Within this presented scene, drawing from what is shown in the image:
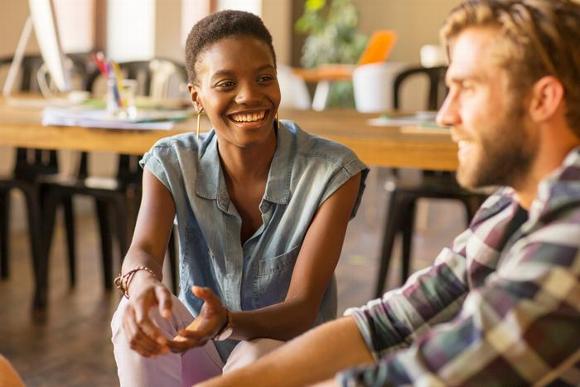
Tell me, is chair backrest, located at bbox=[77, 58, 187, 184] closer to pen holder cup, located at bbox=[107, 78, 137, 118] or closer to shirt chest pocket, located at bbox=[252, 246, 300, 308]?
pen holder cup, located at bbox=[107, 78, 137, 118]

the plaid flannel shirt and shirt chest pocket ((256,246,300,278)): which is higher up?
the plaid flannel shirt

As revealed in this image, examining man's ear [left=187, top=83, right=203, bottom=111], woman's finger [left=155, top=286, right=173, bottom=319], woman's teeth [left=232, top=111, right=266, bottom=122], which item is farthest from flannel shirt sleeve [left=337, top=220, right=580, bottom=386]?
man's ear [left=187, top=83, right=203, bottom=111]

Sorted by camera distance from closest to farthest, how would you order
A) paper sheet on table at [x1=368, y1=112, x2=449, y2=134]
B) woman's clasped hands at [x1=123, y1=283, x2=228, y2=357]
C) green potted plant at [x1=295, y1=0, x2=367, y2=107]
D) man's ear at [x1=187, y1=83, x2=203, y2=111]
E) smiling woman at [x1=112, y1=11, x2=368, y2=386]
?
woman's clasped hands at [x1=123, y1=283, x2=228, y2=357] → smiling woman at [x1=112, y1=11, x2=368, y2=386] → man's ear at [x1=187, y1=83, x2=203, y2=111] → paper sheet on table at [x1=368, y1=112, x2=449, y2=134] → green potted plant at [x1=295, y1=0, x2=367, y2=107]

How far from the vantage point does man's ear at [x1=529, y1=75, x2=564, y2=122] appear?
1067mm

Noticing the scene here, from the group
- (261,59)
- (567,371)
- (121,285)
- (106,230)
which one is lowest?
(106,230)

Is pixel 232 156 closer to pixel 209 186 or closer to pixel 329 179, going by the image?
pixel 209 186

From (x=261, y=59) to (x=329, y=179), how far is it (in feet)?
0.79

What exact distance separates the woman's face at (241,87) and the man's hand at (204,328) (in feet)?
1.39

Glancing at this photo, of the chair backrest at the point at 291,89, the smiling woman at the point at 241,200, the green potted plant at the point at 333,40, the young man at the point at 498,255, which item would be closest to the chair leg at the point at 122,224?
the smiling woman at the point at 241,200

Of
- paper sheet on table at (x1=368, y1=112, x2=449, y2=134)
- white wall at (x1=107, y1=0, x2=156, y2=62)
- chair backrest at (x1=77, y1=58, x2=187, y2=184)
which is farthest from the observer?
white wall at (x1=107, y1=0, x2=156, y2=62)

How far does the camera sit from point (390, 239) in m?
3.21

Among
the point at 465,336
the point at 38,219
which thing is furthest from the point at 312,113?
the point at 465,336

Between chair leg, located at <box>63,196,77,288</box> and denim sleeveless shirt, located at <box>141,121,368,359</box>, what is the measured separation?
78.6 inches

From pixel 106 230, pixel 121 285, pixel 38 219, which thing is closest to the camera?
pixel 121 285
